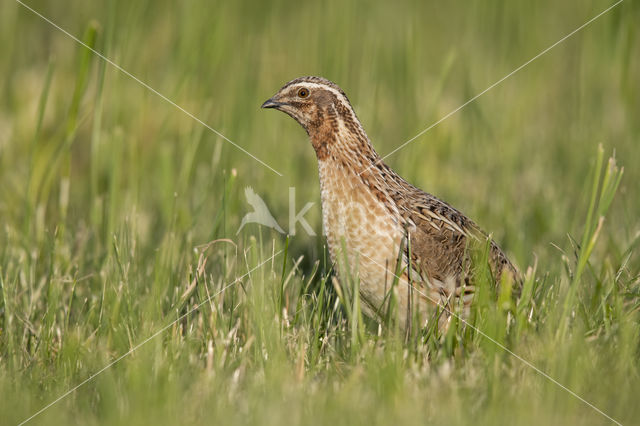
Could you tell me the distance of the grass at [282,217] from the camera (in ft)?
12.4

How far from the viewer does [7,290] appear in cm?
498

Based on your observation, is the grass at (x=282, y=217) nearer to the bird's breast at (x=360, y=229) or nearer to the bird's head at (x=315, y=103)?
the bird's breast at (x=360, y=229)

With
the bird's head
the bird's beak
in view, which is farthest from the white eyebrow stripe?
the bird's beak

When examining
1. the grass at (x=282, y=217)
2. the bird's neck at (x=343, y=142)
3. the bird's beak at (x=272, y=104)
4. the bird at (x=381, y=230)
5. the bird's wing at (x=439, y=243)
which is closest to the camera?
the grass at (x=282, y=217)

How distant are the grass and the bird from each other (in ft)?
0.72

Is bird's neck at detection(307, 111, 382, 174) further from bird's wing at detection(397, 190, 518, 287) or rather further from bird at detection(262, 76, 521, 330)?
bird's wing at detection(397, 190, 518, 287)

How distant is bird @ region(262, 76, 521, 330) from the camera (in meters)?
4.66

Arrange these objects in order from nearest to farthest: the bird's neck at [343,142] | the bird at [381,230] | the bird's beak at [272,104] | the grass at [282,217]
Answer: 1. the grass at [282,217]
2. the bird at [381,230]
3. the bird's neck at [343,142]
4. the bird's beak at [272,104]

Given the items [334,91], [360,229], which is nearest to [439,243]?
[360,229]

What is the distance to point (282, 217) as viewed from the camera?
679 centimetres

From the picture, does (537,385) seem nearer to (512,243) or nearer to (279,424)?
(279,424)

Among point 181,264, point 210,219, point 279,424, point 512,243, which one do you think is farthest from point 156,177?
point 279,424

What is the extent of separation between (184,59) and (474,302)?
3832mm

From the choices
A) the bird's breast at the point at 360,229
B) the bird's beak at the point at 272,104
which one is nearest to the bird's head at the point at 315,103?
the bird's beak at the point at 272,104
